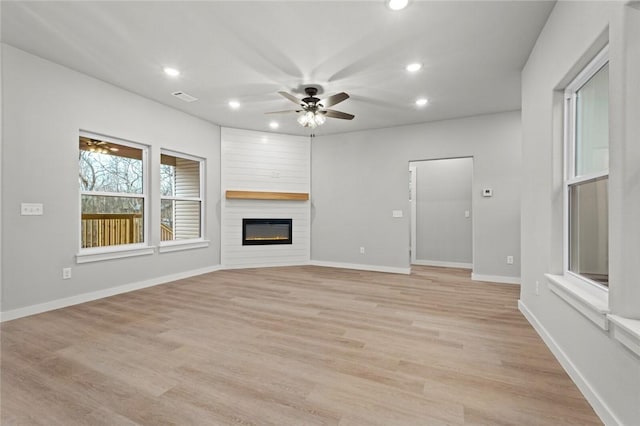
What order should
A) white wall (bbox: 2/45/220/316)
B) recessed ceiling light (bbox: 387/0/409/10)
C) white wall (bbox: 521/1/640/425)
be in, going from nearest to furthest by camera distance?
1. white wall (bbox: 521/1/640/425)
2. recessed ceiling light (bbox: 387/0/409/10)
3. white wall (bbox: 2/45/220/316)

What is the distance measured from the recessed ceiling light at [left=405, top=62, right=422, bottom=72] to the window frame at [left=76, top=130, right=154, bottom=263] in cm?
397

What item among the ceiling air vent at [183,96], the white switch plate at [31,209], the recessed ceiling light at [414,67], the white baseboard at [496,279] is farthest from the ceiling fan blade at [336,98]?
the white baseboard at [496,279]

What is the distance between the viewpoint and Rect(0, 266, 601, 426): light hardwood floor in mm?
1595

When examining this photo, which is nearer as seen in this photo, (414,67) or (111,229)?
(414,67)

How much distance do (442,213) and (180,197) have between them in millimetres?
5443

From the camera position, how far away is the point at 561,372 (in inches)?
78.6

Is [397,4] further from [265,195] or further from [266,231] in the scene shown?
[266,231]

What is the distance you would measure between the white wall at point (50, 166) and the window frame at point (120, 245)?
8cm

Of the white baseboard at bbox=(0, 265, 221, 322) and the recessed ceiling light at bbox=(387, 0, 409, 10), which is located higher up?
the recessed ceiling light at bbox=(387, 0, 409, 10)

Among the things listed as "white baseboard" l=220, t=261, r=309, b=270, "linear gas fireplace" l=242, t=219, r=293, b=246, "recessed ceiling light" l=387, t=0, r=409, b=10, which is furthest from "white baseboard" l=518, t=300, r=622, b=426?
"linear gas fireplace" l=242, t=219, r=293, b=246

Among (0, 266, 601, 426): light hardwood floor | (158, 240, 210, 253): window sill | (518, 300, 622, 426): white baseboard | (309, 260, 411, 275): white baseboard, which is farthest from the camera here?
(309, 260, 411, 275): white baseboard

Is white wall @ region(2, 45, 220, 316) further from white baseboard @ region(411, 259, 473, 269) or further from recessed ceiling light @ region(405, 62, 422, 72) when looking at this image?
white baseboard @ region(411, 259, 473, 269)

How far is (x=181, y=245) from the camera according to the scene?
500 centimetres

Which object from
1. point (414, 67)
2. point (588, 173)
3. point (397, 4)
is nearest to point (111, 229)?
point (397, 4)
